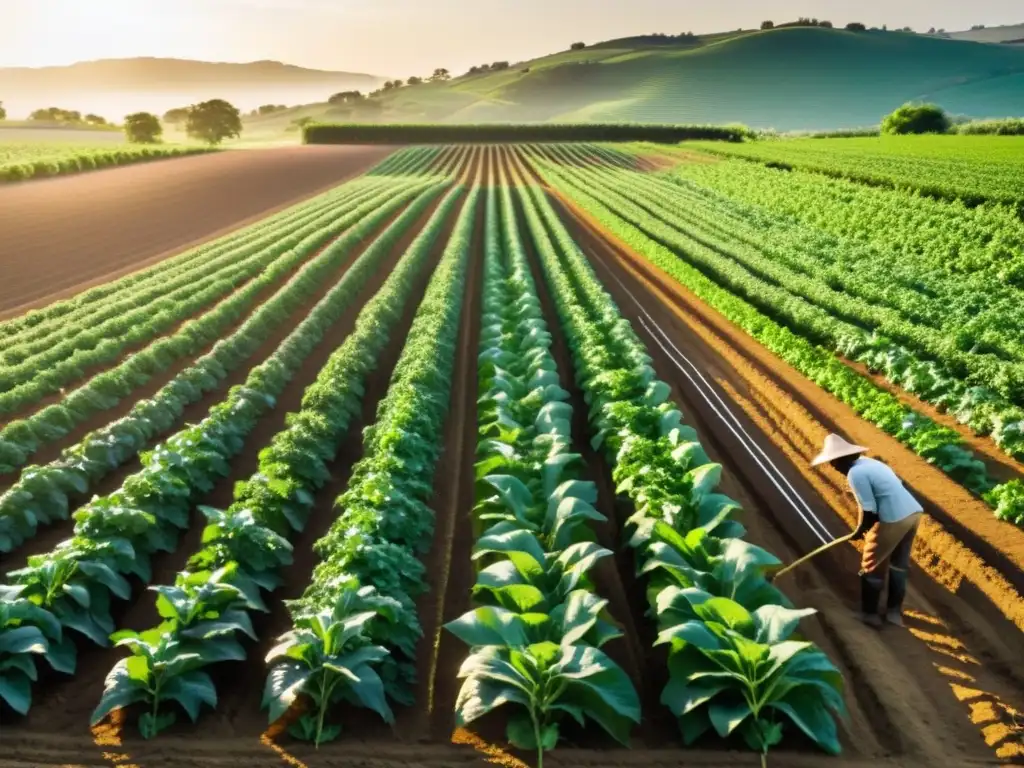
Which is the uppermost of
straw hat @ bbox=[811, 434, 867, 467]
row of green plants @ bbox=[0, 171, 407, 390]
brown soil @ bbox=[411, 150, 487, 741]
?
straw hat @ bbox=[811, 434, 867, 467]

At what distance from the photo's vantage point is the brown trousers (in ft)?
25.1

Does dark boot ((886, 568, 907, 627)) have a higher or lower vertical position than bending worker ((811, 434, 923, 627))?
lower

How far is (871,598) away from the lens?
26.2 ft

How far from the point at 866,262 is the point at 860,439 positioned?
44.2 ft

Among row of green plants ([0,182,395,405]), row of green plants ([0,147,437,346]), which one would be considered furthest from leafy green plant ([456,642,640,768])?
row of green plants ([0,147,437,346])

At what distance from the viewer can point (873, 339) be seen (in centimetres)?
1545

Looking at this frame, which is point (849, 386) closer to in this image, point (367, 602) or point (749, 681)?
point (749, 681)

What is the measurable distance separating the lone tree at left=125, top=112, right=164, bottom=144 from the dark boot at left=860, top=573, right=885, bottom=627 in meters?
118

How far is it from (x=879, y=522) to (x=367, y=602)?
16.4 ft

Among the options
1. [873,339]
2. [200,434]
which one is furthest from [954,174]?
[200,434]

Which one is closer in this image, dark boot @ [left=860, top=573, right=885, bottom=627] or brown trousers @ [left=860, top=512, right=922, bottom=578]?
brown trousers @ [left=860, top=512, right=922, bottom=578]

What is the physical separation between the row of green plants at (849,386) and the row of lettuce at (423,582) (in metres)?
3.72

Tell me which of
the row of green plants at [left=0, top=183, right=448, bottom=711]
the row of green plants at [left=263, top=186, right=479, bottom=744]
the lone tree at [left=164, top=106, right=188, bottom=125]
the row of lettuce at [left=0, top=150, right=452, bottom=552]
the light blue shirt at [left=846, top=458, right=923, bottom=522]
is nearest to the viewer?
the row of green plants at [left=263, top=186, right=479, bottom=744]

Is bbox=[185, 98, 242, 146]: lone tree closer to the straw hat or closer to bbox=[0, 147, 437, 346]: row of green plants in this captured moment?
bbox=[0, 147, 437, 346]: row of green plants
